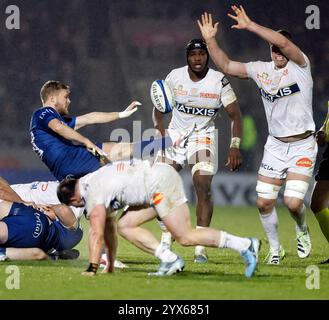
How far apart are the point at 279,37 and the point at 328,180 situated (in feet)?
5.76

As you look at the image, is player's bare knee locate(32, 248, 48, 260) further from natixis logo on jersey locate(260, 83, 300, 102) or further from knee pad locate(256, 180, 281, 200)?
natixis logo on jersey locate(260, 83, 300, 102)

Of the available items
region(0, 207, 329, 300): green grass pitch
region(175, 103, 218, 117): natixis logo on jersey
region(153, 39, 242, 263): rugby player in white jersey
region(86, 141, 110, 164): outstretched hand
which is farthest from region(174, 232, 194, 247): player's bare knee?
region(175, 103, 218, 117): natixis logo on jersey

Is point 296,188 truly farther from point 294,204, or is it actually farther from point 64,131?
point 64,131

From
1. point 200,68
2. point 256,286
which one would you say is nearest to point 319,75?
point 200,68

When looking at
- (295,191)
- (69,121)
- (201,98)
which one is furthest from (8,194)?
(295,191)

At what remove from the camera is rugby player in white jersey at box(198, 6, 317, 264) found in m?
10.7

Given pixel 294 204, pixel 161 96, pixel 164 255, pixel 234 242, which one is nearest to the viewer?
pixel 234 242

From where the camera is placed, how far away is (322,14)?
20.1 m

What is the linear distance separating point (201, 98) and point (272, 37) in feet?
5.30

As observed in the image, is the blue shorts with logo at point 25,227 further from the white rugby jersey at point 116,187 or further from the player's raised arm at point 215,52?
the player's raised arm at point 215,52

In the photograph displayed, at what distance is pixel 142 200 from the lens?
9.21 metres

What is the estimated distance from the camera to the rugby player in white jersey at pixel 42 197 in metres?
11.0

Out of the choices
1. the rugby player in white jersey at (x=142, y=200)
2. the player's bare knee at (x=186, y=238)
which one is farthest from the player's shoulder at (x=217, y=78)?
the player's bare knee at (x=186, y=238)

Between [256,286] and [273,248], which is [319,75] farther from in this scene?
[256,286]
